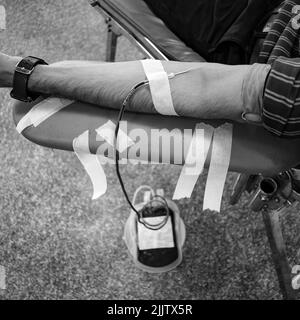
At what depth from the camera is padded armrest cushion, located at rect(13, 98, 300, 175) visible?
0.71 metres

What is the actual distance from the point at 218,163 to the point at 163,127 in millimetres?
116

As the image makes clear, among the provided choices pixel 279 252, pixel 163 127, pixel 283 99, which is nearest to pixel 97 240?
pixel 279 252

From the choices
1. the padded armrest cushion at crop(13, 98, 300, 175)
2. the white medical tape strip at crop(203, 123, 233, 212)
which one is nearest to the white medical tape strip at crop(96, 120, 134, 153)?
the padded armrest cushion at crop(13, 98, 300, 175)

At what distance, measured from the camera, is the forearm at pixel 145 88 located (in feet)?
2.24

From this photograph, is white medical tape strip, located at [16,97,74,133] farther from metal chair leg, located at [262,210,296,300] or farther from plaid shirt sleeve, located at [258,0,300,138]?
metal chair leg, located at [262,210,296,300]

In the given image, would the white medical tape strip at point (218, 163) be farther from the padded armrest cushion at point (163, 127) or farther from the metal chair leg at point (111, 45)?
the metal chair leg at point (111, 45)

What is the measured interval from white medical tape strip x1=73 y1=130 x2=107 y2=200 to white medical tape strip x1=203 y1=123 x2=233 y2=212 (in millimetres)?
200

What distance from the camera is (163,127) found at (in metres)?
0.74

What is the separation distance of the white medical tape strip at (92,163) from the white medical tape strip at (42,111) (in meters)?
0.08

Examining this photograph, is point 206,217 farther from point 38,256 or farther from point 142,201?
point 38,256

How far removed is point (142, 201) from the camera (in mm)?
1327

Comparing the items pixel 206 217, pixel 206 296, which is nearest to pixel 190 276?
pixel 206 296

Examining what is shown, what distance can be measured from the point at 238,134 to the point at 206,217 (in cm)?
61

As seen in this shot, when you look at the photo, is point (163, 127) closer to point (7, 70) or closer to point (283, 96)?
point (283, 96)
